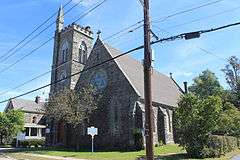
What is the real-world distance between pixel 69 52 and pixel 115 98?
14.7m

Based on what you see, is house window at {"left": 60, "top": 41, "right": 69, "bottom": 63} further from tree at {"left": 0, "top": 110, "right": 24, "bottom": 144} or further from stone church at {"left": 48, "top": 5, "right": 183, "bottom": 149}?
tree at {"left": 0, "top": 110, "right": 24, "bottom": 144}

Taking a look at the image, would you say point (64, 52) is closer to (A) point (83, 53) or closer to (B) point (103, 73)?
(A) point (83, 53)

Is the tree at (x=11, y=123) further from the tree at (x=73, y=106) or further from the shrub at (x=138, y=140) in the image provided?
the shrub at (x=138, y=140)

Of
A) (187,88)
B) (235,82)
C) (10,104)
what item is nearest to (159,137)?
(187,88)

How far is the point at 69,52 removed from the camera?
155 ft

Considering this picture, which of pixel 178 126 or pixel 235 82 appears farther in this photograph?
pixel 235 82

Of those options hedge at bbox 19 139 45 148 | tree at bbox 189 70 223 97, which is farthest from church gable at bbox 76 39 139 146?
tree at bbox 189 70 223 97

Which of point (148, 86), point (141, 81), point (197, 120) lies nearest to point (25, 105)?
point (141, 81)

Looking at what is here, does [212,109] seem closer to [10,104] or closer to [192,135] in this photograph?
[192,135]

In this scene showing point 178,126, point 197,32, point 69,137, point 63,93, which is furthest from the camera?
point 69,137

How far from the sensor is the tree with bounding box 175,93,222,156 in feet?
76.8

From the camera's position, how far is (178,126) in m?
24.8

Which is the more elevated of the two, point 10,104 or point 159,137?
point 10,104

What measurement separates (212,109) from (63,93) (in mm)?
18264
